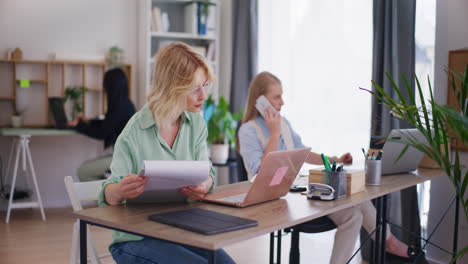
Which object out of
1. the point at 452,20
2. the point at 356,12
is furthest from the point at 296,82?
the point at 452,20

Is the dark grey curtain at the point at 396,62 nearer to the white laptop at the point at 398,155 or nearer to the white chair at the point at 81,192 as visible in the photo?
the white laptop at the point at 398,155

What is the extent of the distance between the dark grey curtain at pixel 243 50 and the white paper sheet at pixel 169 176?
338 centimetres

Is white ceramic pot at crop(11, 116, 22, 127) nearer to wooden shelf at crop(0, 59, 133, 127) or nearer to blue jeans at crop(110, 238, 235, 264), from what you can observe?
wooden shelf at crop(0, 59, 133, 127)

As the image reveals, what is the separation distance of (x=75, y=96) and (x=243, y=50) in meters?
1.70

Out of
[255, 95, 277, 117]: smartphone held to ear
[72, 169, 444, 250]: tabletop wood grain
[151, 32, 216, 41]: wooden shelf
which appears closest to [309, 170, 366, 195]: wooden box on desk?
[72, 169, 444, 250]: tabletop wood grain

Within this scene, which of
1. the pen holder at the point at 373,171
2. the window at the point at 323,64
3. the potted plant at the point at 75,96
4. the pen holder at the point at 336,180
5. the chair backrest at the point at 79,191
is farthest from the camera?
the potted plant at the point at 75,96

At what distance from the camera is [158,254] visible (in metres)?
1.77

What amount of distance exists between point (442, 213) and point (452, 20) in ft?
4.02

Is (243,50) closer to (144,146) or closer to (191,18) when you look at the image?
(191,18)

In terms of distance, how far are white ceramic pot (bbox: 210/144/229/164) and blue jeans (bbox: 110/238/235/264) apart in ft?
10.9

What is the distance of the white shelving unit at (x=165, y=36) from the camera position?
213 inches

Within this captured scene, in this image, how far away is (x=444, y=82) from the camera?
11.3 ft

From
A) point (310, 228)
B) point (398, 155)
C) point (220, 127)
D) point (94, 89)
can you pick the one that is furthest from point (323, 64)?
point (94, 89)

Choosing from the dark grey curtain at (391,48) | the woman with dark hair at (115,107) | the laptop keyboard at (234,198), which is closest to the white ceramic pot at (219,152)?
the woman with dark hair at (115,107)
